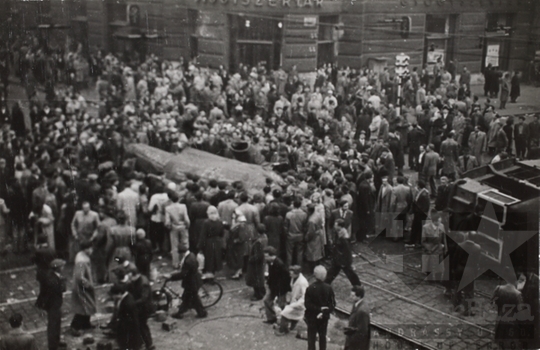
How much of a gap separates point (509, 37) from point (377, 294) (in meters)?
17.5

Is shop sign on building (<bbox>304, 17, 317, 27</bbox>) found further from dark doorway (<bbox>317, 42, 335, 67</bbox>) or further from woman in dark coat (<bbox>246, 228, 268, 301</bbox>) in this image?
woman in dark coat (<bbox>246, 228, 268, 301</bbox>)

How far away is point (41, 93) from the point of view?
73.7 ft

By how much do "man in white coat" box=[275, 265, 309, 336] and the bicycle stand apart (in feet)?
4.74

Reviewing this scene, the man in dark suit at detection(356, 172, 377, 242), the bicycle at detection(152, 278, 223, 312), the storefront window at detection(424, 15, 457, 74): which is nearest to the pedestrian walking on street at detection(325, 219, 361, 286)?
the bicycle at detection(152, 278, 223, 312)

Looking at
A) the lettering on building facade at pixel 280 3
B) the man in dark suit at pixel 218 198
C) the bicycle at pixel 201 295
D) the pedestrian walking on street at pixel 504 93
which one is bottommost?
the bicycle at pixel 201 295

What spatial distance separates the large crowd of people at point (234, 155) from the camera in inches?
465

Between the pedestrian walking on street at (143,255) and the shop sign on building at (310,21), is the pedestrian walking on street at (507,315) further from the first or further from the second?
the shop sign on building at (310,21)

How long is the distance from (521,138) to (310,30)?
31.2ft

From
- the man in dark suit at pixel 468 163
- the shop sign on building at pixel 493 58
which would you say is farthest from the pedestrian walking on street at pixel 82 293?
the shop sign on building at pixel 493 58

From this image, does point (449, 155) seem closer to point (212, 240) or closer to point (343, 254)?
point (343, 254)

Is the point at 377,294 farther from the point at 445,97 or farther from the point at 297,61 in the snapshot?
the point at 297,61

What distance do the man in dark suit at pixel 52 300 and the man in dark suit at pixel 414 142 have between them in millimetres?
11339

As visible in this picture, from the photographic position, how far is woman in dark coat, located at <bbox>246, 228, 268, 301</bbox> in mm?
11328

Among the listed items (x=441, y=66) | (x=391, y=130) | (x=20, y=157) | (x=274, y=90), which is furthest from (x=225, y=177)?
(x=441, y=66)
